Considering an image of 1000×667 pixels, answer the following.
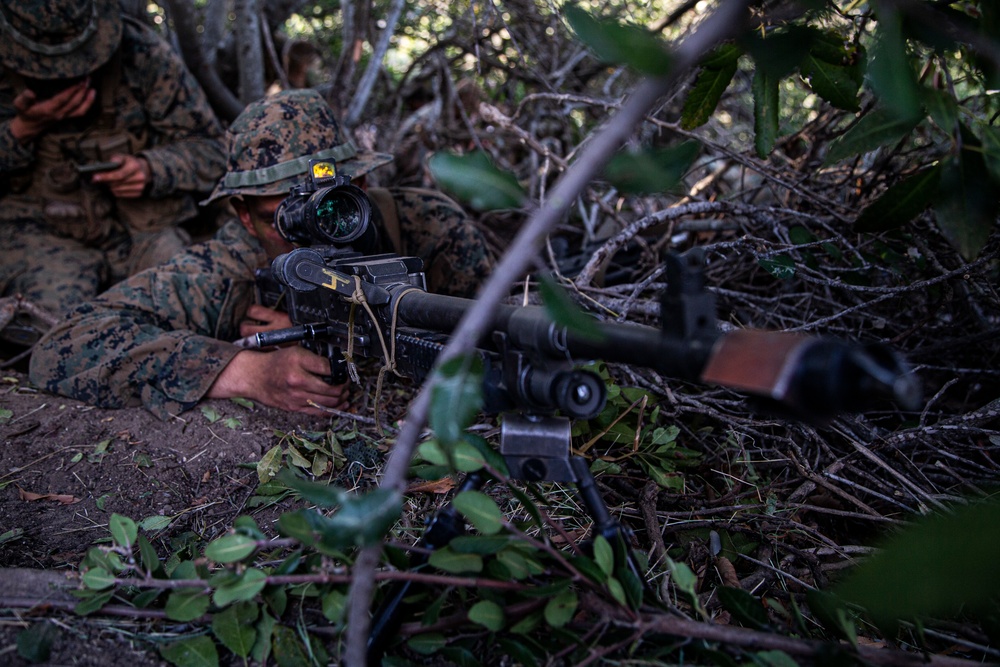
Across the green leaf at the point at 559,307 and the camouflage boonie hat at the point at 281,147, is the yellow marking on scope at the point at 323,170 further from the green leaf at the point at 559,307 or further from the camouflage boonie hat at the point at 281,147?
the green leaf at the point at 559,307

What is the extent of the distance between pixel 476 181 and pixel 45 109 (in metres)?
4.00

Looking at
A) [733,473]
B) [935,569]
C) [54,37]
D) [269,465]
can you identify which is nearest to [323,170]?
[269,465]

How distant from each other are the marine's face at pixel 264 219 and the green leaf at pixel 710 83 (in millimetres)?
1634

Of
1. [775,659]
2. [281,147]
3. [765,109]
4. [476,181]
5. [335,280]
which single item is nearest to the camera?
[476,181]

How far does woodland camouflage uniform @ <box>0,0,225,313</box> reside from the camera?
143 inches

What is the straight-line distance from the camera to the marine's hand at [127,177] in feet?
12.6

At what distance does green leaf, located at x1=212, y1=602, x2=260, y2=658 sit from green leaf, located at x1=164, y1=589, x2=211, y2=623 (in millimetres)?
40

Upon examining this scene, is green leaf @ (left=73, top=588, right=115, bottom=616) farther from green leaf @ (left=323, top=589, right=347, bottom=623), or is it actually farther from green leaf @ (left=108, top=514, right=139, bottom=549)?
green leaf @ (left=323, top=589, right=347, bottom=623)

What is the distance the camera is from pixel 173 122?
14.0 feet

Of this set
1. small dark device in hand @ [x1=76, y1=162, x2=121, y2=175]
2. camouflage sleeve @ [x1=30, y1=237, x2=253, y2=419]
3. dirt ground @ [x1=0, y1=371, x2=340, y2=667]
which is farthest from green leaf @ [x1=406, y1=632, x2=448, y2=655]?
small dark device in hand @ [x1=76, y1=162, x2=121, y2=175]

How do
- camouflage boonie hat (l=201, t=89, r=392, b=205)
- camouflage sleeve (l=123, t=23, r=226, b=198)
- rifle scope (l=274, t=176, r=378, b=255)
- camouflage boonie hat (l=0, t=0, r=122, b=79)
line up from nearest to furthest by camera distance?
rifle scope (l=274, t=176, r=378, b=255)
camouflage boonie hat (l=201, t=89, r=392, b=205)
camouflage boonie hat (l=0, t=0, r=122, b=79)
camouflage sleeve (l=123, t=23, r=226, b=198)

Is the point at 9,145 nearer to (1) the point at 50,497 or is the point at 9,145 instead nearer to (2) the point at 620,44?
(1) the point at 50,497

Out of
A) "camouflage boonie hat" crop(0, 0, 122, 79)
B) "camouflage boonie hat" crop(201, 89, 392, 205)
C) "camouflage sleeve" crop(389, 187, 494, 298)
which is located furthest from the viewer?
"camouflage boonie hat" crop(0, 0, 122, 79)

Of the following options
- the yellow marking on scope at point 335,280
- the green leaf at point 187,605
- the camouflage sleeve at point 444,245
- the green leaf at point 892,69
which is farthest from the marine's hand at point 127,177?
the green leaf at point 892,69
